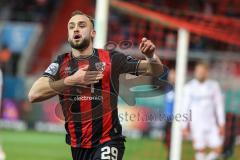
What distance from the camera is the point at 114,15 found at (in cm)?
2128

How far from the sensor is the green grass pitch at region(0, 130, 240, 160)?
13.9m

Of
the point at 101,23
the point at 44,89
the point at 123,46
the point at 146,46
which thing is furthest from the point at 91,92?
the point at 101,23

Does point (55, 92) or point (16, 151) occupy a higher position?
point (55, 92)

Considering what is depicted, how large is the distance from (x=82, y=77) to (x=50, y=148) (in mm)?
10185

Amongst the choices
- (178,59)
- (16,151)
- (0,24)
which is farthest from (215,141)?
(0,24)

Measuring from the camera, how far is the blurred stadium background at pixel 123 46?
11.8 meters

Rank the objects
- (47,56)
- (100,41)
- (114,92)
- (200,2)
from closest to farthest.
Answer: (114,92), (100,41), (200,2), (47,56)

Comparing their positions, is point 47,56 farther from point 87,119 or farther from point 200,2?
point 87,119

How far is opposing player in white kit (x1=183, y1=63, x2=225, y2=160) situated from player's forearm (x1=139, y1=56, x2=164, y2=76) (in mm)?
6170

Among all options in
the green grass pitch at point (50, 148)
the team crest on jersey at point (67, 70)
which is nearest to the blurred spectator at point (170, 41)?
the green grass pitch at point (50, 148)

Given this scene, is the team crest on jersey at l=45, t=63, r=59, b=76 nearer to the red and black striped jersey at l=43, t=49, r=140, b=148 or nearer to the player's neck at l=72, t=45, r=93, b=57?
the red and black striped jersey at l=43, t=49, r=140, b=148

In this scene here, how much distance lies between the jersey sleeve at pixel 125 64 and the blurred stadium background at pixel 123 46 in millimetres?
1107

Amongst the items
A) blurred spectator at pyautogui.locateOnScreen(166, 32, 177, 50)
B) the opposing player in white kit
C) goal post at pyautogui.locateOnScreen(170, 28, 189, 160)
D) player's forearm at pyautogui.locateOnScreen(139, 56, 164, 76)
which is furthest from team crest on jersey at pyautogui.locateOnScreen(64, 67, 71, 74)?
blurred spectator at pyautogui.locateOnScreen(166, 32, 177, 50)

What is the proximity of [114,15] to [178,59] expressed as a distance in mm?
10982
